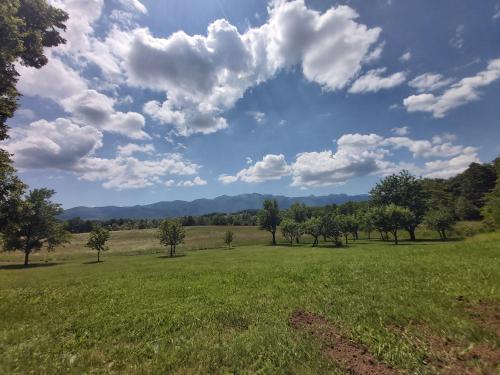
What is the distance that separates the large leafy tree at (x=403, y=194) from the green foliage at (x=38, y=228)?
9433cm

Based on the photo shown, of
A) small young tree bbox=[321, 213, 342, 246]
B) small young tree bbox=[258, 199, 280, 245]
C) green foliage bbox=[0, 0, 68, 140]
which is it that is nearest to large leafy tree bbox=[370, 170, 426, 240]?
small young tree bbox=[321, 213, 342, 246]

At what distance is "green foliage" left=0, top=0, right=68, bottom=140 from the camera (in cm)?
1186

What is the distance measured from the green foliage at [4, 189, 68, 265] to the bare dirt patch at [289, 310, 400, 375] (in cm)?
6499

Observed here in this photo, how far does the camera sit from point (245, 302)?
35.8 ft

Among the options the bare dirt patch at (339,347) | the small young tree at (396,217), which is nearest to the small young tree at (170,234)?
the small young tree at (396,217)

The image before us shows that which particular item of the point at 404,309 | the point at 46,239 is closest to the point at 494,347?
the point at 404,309

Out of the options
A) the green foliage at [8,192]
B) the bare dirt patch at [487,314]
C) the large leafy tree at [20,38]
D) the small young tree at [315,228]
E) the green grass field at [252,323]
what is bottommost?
the small young tree at [315,228]

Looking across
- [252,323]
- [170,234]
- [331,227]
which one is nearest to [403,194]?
[331,227]

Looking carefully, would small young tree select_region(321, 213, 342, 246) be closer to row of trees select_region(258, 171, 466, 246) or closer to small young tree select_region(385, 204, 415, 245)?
row of trees select_region(258, 171, 466, 246)

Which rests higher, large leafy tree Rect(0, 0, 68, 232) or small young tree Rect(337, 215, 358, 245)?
large leafy tree Rect(0, 0, 68, 232)

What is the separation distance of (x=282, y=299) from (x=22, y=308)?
12.4m

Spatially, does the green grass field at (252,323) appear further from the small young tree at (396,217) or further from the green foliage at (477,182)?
the green foliage at (477,182)

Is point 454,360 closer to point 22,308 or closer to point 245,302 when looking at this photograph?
point 245,302

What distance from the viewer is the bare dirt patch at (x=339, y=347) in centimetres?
571
